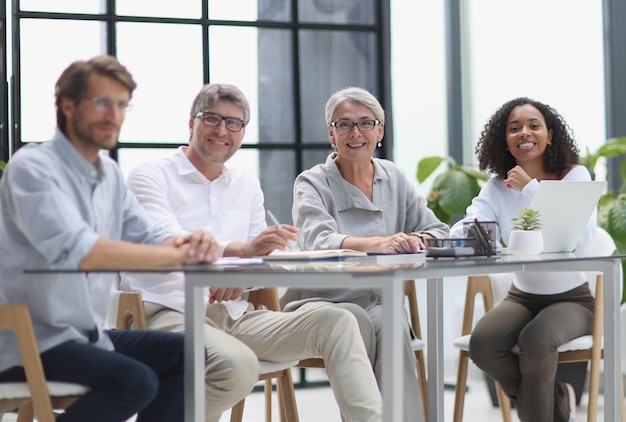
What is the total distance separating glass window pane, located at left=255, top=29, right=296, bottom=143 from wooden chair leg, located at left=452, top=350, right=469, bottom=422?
5.19ft

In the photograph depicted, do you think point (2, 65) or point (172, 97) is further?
point (172, 97)

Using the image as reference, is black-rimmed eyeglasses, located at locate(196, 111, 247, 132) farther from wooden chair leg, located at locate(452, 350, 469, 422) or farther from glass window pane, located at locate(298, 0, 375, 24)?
glass window pane, located at locate(298, 0, 375, 24)

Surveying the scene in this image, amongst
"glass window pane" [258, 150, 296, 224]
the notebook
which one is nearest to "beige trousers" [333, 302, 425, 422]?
the notebook

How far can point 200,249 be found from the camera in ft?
7.00

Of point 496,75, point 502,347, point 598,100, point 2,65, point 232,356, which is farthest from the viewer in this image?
point 496,75

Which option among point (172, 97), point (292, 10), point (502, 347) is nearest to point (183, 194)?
point (502, 347)

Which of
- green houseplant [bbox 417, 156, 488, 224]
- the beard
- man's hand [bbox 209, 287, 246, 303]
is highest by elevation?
the beard

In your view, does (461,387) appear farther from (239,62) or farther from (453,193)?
(239,62)

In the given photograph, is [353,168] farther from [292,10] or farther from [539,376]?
[292,10]

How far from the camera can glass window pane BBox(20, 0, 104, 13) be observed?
4039mm

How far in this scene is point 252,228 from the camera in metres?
3.03

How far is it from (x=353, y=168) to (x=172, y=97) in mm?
1388

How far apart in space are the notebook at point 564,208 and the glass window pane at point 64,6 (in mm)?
2274

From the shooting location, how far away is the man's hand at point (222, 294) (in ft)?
8.93
